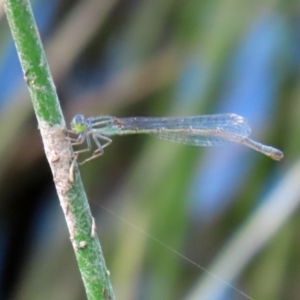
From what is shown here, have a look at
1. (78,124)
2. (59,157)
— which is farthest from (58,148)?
(78,124)

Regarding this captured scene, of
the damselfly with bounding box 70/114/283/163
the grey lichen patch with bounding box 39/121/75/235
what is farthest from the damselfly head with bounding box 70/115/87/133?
the grey lichen patch with bounding box 39/121/75/235

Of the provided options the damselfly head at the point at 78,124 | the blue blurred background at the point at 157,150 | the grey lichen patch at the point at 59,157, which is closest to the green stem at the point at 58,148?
the grey lichen patch at the point at 59,157

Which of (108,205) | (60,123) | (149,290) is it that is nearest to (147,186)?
(108,205)

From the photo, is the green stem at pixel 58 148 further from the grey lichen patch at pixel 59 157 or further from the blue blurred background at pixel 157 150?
the blue blurred background at pixel 157 150

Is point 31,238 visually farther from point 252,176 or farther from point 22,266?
point 252,176

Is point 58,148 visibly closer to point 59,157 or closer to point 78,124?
point 59,157

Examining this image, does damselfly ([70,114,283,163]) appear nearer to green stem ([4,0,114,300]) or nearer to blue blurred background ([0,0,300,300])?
blue blurred background ([0,0,300,300])
